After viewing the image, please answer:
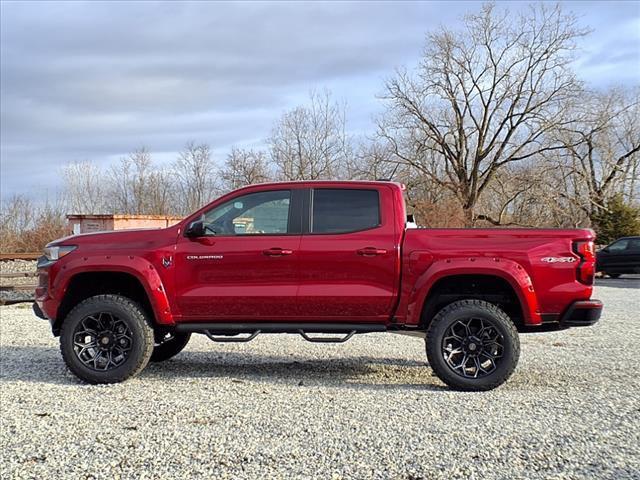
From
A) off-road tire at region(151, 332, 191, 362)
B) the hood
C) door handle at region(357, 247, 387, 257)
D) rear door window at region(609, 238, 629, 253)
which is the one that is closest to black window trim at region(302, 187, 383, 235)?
door handle at region(357, 247, 387, 257)

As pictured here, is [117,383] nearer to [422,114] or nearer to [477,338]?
[477,338]

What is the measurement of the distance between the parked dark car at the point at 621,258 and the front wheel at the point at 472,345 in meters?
20.4

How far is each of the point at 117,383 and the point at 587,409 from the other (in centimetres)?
436

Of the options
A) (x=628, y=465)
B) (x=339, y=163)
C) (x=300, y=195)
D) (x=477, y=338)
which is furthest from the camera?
(x=339, y=163)

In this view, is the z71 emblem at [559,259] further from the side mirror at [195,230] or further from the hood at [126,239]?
the hood at [126,239]

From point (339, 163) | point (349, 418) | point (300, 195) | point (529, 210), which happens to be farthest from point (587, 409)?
point (529, 210)

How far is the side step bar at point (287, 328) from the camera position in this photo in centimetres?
601

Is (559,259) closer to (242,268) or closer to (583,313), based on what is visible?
(583,313)

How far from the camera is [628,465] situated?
13.0 ft

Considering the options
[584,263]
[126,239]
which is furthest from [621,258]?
[126,239]

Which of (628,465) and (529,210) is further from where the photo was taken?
(529,210)

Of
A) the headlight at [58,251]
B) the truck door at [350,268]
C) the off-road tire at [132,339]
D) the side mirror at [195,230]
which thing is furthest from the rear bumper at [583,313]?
the headlight at [58,251]

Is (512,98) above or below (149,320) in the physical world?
above

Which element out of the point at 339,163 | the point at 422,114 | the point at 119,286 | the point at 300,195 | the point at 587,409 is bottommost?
the point at 587,409
